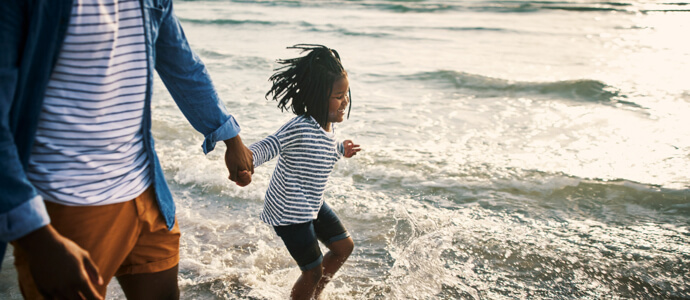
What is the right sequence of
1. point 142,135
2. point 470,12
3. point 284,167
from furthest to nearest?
point 470,12 < point 284,167 < point 142,135

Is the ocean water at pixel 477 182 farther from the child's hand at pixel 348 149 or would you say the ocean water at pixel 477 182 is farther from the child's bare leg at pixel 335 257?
the child's hand at pixel 348 149

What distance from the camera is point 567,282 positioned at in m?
3.65

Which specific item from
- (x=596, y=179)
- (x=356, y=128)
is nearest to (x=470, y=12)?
(x=356, y=128)

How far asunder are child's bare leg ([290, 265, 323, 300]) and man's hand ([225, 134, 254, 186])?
778 millimetres

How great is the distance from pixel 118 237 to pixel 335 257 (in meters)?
1.50

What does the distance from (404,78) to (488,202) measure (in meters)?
6.15

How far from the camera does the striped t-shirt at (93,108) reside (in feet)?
5.18

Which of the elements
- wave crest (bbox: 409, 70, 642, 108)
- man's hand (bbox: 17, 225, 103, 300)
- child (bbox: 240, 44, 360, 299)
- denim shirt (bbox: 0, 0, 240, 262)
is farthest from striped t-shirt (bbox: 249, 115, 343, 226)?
wave crest (bbox: 409, 70, 642, 108)

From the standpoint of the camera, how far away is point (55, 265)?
1436mm

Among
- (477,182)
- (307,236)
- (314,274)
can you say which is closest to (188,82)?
(307,236)

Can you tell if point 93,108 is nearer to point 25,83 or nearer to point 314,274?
point 25,83

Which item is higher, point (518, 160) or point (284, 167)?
point (284, 167)

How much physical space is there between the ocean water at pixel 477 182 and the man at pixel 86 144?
1805 mm

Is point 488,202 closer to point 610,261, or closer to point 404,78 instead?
point 610,261
